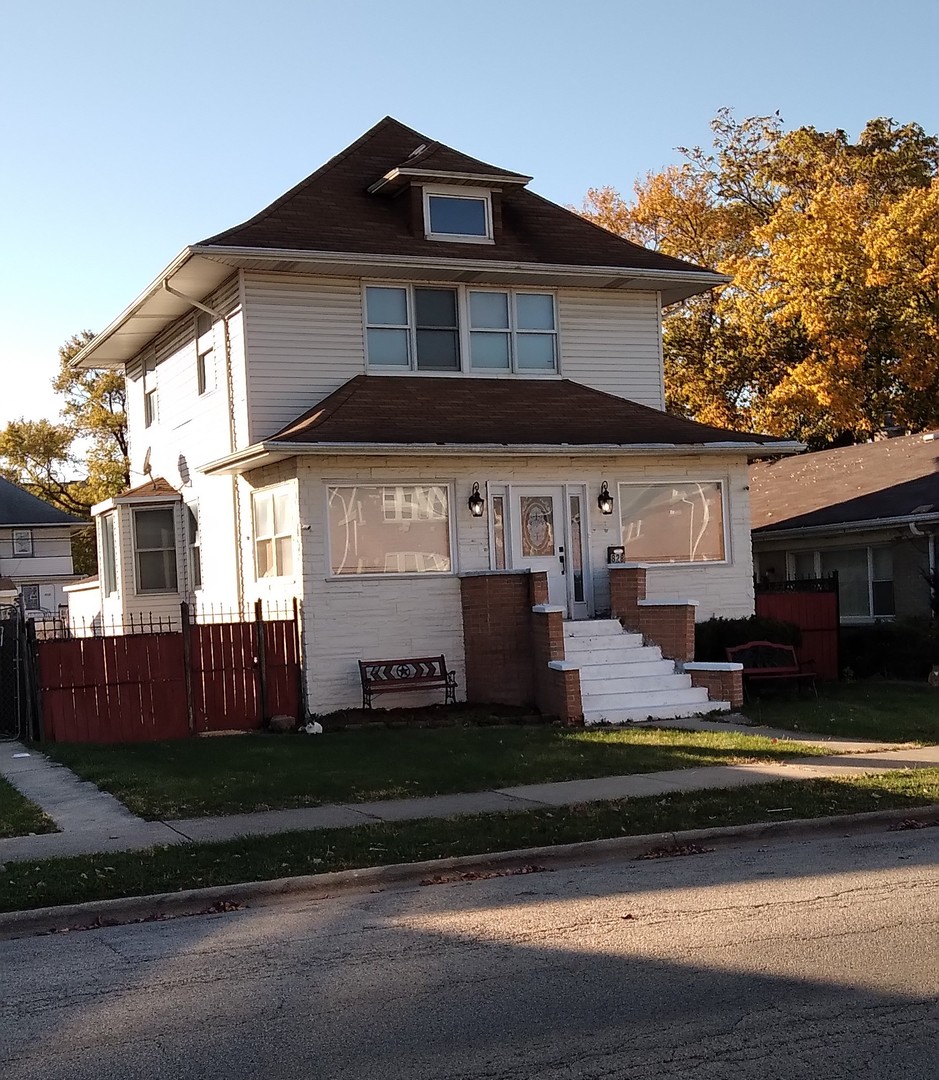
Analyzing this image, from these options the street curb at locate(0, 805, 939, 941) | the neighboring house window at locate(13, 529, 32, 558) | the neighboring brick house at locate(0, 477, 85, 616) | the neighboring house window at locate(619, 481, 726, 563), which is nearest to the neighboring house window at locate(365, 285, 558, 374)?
the neighboring house window at locate(619, 481, 726, 563)

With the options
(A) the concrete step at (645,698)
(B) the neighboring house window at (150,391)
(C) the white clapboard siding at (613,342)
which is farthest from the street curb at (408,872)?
(B) the neighboring house window at (150,391)

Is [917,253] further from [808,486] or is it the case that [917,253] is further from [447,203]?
[447,203]

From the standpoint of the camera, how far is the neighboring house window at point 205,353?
74.3 ft

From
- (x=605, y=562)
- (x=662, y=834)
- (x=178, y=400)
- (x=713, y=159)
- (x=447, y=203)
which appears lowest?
(x=662, y=834)

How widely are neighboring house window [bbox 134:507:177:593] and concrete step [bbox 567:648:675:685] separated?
28.3 feet

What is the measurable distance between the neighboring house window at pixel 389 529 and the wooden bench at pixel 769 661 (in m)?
4.68

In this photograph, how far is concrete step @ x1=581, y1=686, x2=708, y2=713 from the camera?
62.0ft

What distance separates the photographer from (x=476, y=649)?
65.4ft

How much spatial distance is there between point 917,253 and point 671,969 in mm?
31871

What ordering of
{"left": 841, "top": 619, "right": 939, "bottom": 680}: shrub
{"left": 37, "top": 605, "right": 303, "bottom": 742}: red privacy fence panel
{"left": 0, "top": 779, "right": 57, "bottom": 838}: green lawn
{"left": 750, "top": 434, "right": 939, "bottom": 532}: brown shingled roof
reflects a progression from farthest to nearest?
1. {"left": 750, "top": 434, "right": 939, "bottom": 532}: brown shingled roof
2. {"left": 841, "top": 619, "right": 939, "bottom": 680}: shrub
3. {"left": 37, "top": 605, "right": 303, "bottom": 742}: red privacy fence panel
4. {"left": 0, "top": 779, "right": 57, "bottom": 838}: green lawn

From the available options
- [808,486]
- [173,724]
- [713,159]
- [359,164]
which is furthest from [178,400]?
[713,159]

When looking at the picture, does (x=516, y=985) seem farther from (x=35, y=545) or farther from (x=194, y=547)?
(x=35, y=545)

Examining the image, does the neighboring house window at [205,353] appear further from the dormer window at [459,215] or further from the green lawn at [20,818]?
the green lawn at [20,818]

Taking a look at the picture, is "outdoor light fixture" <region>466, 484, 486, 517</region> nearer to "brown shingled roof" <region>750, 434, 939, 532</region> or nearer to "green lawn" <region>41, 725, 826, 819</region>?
"green lawn" <region>41, 725, 826, 819</region>
